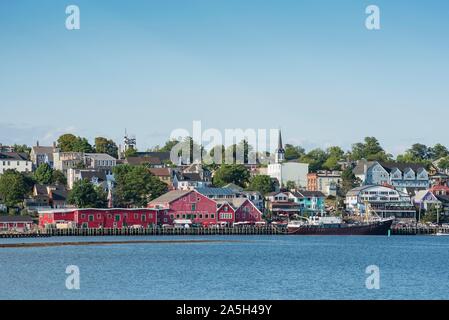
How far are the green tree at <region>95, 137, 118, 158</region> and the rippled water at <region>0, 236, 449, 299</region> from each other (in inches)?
3773

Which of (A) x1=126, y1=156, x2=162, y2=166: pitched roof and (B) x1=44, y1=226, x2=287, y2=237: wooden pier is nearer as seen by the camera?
(B) x1=44, y1=226, x2=287, y2=237: wooden pier

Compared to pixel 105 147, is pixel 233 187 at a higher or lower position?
lower

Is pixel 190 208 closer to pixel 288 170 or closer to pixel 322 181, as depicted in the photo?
pixel 322 181

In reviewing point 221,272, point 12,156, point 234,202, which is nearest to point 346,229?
point 234,202

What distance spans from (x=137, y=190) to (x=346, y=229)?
27373 millimetres

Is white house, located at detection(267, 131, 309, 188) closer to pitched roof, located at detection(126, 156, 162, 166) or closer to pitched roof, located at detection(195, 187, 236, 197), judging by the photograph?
pitched roof, located at detection(126, 156, 162, 166)

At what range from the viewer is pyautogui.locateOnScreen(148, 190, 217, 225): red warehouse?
119500 mm

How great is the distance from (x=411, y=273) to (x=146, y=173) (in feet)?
248

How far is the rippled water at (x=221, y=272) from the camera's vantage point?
49.2m

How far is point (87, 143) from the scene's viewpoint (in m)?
174

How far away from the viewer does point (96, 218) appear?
113 m

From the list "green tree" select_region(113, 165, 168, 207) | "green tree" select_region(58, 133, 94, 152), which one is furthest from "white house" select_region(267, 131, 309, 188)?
"green tree" select_region(113, 165, 168, 207)
